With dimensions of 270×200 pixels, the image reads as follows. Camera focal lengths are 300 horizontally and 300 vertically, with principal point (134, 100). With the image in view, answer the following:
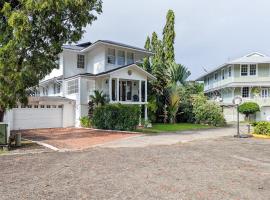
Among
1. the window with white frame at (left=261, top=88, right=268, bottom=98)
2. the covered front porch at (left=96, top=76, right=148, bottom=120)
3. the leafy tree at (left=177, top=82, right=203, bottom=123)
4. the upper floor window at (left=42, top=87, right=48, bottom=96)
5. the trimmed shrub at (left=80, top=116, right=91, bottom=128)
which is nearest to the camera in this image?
the trimmed shrub at (left=80, top=116, right=91, bottom=128)

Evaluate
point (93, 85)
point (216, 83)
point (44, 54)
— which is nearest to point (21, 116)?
point (93, 85)

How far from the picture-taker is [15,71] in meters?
15.3

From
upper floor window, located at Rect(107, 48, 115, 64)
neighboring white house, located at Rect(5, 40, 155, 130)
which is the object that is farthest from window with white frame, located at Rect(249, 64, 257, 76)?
upper floor window, located at Rect(107, 48, 115, 64)

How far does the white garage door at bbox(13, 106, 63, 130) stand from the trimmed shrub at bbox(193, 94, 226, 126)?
13.3 m

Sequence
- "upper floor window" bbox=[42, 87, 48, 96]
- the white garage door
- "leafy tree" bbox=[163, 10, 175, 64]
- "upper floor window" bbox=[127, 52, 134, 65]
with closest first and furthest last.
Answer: the white garage door, "upper floor window" bbox=[127, 52, 134, 65], "upper floor window" bbox=[42, 87, 48, 96], "leafy tree" bbox=[163, 10, 175, 64]

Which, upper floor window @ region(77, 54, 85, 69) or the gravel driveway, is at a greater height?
upper floor window @ region(77, 54, 85, 69)

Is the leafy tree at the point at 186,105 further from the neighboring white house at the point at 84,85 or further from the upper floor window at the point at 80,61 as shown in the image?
the upper floor window at the point at 80,61

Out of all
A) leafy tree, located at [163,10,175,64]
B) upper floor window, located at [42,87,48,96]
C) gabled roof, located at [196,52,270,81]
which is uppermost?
leafy tree, located at [163,10,175,64]

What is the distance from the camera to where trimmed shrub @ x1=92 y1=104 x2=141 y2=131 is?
21.1 meters

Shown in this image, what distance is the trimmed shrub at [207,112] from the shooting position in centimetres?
2894

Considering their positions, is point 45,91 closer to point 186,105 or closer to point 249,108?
point 186,105

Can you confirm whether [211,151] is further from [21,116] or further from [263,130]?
[21,116]

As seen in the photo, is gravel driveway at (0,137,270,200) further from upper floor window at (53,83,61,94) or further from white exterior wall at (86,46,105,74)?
upper floor window at (53,83,61,94)

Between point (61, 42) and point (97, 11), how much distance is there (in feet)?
9.42
